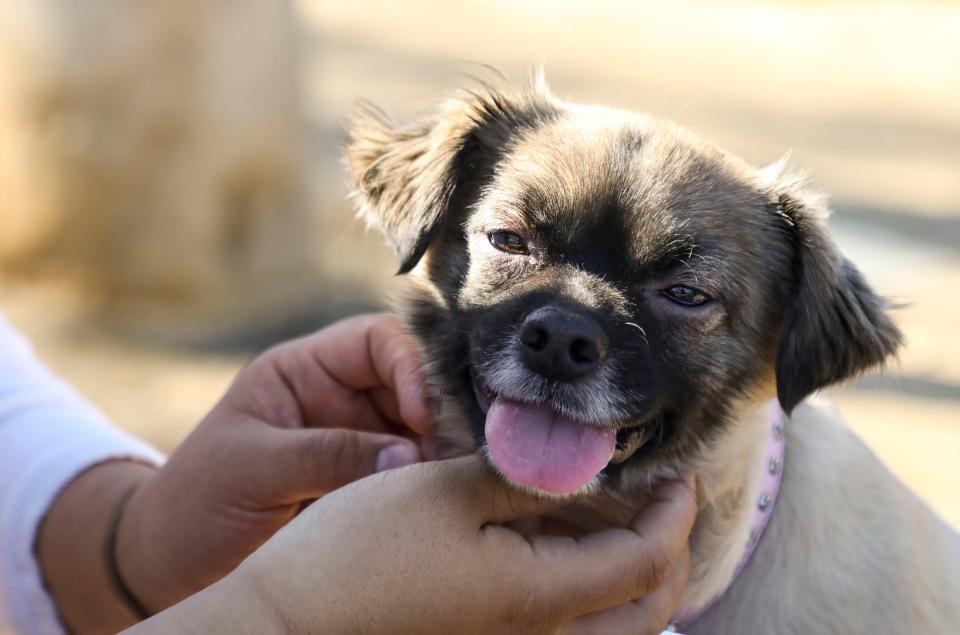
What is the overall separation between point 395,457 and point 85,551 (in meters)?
0.94

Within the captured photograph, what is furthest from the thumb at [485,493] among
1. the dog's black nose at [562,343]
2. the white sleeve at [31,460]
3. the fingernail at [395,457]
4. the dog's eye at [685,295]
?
the white sleeve at [31,460]

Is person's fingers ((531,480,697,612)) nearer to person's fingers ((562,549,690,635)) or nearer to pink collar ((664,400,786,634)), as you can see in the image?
person's fingers ((562,549,690,635))

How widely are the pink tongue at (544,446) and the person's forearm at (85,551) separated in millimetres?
1198

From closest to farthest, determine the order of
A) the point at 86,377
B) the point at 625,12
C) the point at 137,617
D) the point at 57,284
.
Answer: the point at 137,617 < the point at 86,377 < the point at 57,284 < the point at 625,12

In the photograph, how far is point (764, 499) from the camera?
2.62m

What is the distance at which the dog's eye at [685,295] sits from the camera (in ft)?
7.79

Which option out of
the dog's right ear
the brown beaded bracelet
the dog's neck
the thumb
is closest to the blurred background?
the dog's right ear

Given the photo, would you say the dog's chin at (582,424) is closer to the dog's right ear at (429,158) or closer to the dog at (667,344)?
the dog at (667,344)

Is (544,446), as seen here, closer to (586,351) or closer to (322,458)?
(586,351)

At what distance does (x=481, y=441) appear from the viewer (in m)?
2.44

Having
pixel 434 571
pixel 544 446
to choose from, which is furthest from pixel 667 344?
pixel 434 571

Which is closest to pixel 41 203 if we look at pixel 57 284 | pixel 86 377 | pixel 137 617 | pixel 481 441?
pixel 57 284

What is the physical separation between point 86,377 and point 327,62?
5912 mm

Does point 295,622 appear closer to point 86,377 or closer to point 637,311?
point 637,311
